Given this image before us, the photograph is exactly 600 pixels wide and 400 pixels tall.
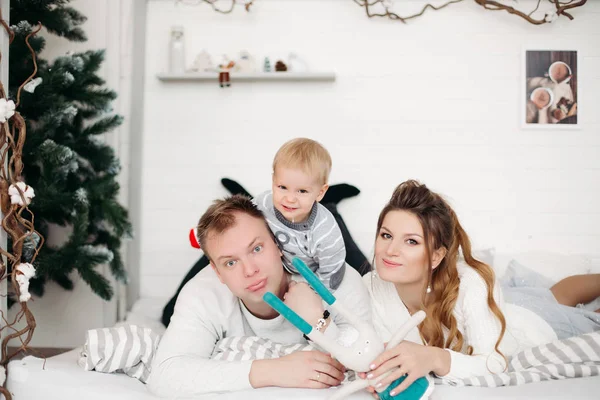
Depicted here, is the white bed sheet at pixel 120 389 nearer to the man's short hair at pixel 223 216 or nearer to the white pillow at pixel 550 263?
the man's short hair at pixel 223 216

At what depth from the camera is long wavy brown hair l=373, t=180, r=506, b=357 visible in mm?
1627

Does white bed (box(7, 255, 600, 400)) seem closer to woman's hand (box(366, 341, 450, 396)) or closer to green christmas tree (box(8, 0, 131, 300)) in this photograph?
woman's hand (box(366, 341, 450, 396))

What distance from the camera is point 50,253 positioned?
2.25 metres

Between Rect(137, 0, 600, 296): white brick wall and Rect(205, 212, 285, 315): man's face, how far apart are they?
129 cm

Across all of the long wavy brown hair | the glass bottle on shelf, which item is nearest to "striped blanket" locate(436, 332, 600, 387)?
the long wavy brown hair

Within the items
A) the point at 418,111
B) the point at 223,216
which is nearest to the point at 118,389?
the point at 223,216

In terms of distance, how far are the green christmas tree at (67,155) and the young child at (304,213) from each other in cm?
85

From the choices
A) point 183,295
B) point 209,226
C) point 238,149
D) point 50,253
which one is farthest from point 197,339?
point 238,149

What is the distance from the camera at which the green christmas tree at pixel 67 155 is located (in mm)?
2145

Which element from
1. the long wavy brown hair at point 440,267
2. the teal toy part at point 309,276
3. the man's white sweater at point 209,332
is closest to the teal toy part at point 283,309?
the teal toy part at point 309,276

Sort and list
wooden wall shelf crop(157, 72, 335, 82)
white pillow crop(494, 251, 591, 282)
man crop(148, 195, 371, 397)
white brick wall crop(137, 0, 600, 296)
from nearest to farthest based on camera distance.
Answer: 1. man crop(148, 195, 371, 397)
2. white pillow crop(494, 251, 591, 282)
3. wooden wall shelf crop(157, 72, 335, 82)
4. white brick wall crop(137, 0, 600, 296)

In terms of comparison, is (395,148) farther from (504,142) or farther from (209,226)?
(209,226)

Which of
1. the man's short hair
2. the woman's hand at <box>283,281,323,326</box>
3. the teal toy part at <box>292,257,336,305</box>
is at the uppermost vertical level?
the man's short hair

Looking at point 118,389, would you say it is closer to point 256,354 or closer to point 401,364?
point 256,354
